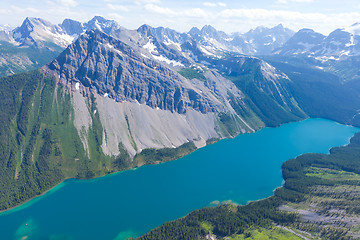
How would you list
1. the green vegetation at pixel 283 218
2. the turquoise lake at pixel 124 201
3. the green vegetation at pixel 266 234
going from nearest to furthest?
1. the green vegetation at pixel 266 234
2. the green vegetation at pixel 283 218
3. the turquoise lake at pixel 124 201

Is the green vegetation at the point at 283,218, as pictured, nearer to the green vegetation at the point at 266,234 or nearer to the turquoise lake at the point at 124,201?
the green vegetation at the point at 266,234

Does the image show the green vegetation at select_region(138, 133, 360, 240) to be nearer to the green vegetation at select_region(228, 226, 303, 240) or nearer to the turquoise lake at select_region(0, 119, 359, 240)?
the green vegetation at select_region(228, 226, 303, 240)

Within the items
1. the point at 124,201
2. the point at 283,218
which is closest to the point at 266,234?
the point at 283,218

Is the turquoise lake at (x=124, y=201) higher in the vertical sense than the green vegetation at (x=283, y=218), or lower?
lower

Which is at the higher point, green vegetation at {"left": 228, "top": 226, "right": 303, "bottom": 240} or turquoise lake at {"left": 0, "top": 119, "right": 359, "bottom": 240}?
green vegetation at {"left": 228, "top": 226, "right": 303, "bottom": 240}

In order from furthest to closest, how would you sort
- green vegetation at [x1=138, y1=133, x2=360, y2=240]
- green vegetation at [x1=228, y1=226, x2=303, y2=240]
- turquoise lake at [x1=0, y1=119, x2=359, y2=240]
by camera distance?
1. turquoise lake at [x1=0, y1=119, x2=359, y2=240]
2. green vegetation at [x1=138, y1=133, x2=360, y2=240]
3. green vegetation at [x1=228, y1=226, x2=303, y2=240]

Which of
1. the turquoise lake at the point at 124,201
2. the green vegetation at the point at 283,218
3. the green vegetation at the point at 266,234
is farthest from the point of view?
the turquoise lake at the point at 124,201

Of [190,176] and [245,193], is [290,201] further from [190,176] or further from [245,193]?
[190,176]

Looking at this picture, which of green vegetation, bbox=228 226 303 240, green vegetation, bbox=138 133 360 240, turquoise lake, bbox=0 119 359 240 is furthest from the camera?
turquoise lake, bbox=0 119 359 240

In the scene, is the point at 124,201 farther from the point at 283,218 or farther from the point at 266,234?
the point at 283,218

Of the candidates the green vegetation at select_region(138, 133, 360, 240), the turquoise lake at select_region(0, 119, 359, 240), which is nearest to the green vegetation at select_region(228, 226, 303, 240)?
the green vegetation at select_region(138, 133, 360, 240)

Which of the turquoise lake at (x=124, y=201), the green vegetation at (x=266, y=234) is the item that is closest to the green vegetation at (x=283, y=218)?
the green vegetation at (x=266, y=234)
